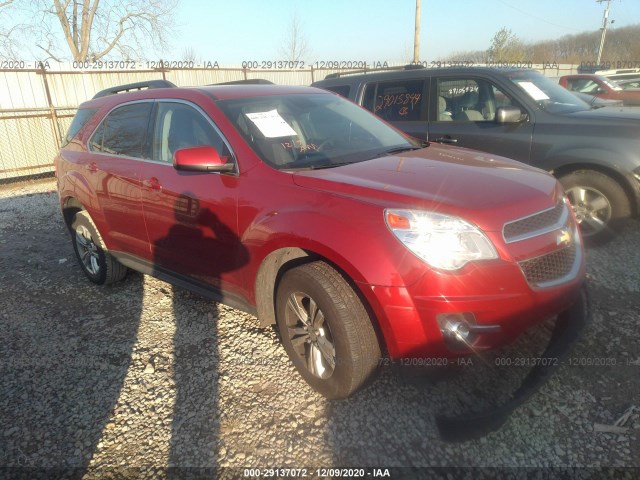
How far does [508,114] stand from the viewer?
15.6 ft

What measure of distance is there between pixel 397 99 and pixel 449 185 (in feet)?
12.0

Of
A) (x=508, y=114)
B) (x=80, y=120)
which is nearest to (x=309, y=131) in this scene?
(x=508, y=114)

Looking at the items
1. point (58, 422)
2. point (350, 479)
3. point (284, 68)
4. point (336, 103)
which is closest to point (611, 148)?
point (336, 103)

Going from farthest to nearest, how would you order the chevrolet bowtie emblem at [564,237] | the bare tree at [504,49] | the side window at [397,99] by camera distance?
the bare tree at [504,49]
the side window at [397,99]
the chevrolet bowtie emblem at [564,237]

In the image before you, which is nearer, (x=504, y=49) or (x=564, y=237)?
(x=564, y=237)

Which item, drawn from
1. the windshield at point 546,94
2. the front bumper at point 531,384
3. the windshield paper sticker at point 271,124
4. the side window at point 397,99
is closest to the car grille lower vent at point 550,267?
the front bumper at point 531,384

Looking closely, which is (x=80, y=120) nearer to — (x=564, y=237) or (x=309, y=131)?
(x=309, y=131)

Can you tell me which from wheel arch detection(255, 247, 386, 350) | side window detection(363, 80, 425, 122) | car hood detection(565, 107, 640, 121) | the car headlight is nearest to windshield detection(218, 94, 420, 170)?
wheel arch detection(255, 247, 386, 350)

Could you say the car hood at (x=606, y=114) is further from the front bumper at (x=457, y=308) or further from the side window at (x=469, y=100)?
the front bumper at (x=457, y=308)

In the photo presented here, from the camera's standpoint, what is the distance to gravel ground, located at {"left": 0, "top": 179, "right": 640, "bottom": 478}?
2.21 meters

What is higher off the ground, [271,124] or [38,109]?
[271,124]

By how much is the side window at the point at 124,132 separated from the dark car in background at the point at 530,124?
2735 mm

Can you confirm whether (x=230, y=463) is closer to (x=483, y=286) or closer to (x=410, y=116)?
(x=483, y=286)

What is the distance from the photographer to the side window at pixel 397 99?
5.60 meters
